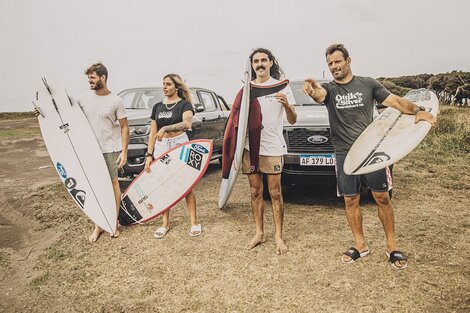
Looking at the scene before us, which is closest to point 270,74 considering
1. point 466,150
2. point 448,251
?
point 448,251

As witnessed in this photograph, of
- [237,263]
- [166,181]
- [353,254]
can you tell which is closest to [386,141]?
[353,254]

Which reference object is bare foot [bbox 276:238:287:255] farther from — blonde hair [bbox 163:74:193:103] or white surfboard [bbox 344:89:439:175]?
blonde hair [bbox 163:74:193:103]

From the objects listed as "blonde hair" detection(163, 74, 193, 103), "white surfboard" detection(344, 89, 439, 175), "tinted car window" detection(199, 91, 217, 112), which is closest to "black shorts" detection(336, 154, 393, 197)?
"white surfboard" detection(344, 89, 439, 175)

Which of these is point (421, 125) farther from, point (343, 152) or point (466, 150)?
point (466, 150)

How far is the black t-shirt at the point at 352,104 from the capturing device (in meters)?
2.81

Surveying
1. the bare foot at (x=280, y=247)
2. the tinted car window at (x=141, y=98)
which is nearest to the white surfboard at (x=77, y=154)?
the bare foot at (x=280, y=247)

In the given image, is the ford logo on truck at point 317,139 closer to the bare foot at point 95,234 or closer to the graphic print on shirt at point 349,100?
the graphic print on shirt at point 349,100

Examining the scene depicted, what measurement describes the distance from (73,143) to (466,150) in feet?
29.1

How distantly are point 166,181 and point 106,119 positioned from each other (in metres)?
0.98

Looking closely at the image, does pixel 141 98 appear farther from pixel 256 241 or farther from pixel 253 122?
pixel 256 241

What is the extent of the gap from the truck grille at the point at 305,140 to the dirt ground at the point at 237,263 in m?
0.84

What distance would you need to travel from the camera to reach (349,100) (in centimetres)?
283

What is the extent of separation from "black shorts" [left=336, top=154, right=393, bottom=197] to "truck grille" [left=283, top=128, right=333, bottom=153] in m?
1.32

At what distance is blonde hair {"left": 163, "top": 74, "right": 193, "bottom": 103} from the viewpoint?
12.2 ft
